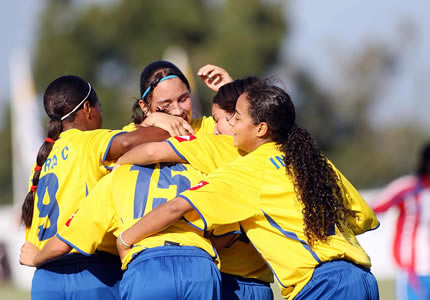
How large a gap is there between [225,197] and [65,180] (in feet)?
4.34

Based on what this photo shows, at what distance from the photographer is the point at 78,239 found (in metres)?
4.11

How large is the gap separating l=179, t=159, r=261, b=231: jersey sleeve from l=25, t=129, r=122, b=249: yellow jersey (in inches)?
40.6

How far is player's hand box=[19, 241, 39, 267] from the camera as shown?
4.52 m

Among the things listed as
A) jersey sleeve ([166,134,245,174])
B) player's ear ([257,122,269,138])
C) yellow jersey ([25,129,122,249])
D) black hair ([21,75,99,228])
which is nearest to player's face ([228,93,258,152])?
player's ear ([257,122,269,138])

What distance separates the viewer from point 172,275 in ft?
12.3

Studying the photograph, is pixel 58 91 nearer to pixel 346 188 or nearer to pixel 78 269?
pixel 78 269

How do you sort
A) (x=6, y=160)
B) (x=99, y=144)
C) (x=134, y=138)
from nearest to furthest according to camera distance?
(x=134, y=138)
(x=99, y=144)
(x=6, y=160)

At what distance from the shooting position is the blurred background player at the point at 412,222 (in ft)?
25.6

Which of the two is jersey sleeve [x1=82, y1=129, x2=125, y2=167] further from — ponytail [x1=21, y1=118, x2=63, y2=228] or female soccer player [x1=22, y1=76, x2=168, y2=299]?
ponytail [x1=21, y1=118, x2=63, y2=228]

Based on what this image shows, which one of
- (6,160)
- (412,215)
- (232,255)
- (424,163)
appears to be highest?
(232,255)

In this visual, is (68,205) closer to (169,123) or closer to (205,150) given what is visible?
(169,123)

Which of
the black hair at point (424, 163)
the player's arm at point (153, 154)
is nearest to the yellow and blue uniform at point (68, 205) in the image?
the player's arm at point (153, 154)

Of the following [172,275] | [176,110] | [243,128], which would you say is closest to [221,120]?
[176,110]

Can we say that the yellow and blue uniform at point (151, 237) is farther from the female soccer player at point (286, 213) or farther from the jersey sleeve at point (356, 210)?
the jersey sleeve at point (356, 210)
